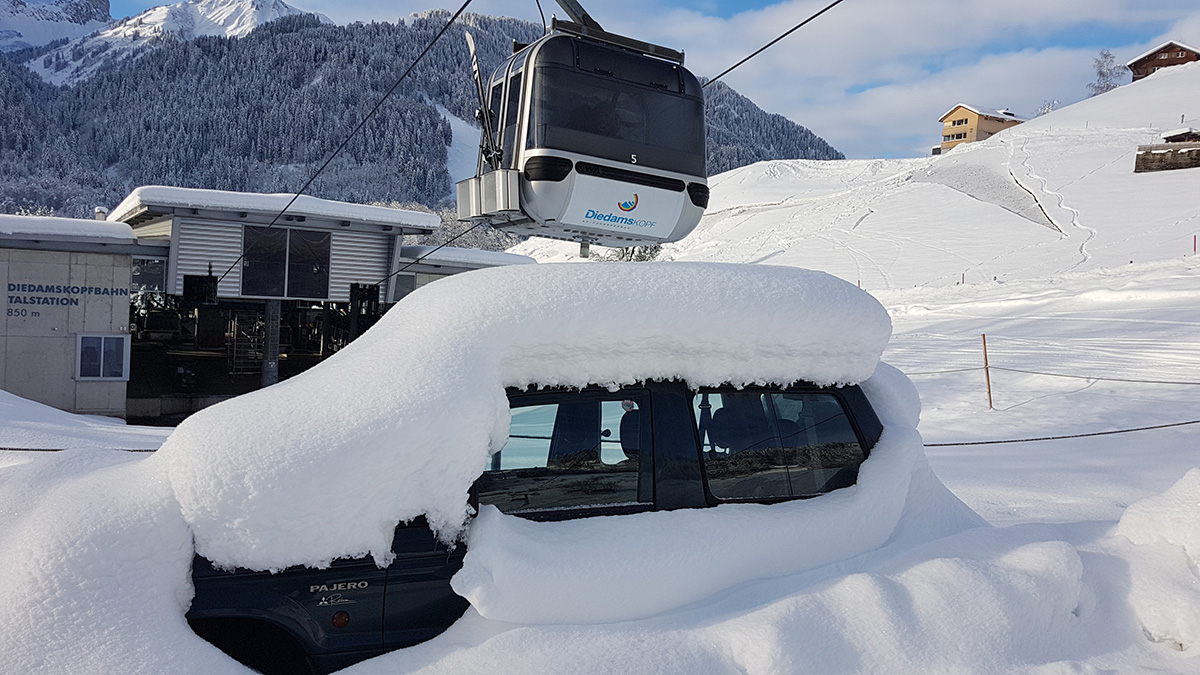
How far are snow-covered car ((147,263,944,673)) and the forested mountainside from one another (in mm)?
115885

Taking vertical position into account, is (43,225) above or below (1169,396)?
above

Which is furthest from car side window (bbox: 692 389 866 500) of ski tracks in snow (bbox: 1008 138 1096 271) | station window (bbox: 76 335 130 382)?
ski tracks in snow (bbox: 1008 138 1096 271)

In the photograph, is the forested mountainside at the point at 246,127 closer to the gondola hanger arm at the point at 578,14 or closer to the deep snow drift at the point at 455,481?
the gondola hanger arm at the point at 578,14

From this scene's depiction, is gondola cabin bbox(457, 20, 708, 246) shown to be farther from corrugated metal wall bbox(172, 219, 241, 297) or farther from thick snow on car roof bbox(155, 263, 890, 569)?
corrugated metal wall bbox(172, 219, 241, 297)

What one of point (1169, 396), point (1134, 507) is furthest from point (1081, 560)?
point (1169, 396)

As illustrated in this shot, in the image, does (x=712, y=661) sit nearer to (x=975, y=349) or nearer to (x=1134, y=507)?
(x=1134, y=507)

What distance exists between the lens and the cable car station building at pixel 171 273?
15867 millimetres

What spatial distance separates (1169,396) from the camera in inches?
454

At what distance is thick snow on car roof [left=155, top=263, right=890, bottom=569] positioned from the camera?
2.38 m

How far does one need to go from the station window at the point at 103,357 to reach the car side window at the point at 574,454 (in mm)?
17301

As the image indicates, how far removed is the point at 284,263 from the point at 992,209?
132 feet

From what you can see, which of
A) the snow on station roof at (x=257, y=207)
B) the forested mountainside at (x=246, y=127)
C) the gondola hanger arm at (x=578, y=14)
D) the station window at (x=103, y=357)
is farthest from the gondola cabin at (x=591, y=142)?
the forested mountainside at (x=246, y=127)

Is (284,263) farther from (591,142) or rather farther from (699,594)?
(699,594)

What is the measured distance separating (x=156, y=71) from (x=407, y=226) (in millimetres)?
141958
